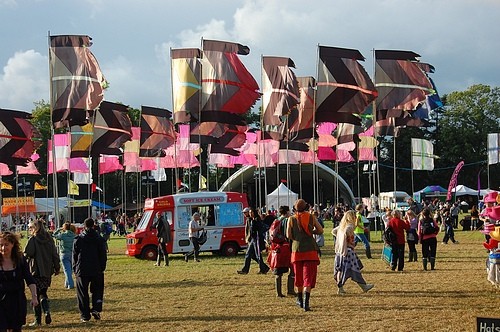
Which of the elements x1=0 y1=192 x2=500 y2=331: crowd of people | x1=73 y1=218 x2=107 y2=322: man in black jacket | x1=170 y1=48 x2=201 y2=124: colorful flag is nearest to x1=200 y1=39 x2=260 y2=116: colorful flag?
x1=170 y1=48 x2=201 y2=124: colorful flag

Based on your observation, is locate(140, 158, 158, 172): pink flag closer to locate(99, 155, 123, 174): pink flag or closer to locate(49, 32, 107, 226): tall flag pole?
locate(99, 155, 123, 174): pink flag

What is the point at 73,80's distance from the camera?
72.3 ft

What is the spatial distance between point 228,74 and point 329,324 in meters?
15.3

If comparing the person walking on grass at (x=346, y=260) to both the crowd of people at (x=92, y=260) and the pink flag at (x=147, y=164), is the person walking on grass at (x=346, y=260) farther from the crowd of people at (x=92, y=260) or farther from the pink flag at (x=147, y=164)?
the pink flag at (x=147, y=164)

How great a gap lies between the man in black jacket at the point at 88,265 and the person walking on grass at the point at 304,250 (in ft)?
9.97

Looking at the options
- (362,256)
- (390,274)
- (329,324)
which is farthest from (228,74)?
(329,324)

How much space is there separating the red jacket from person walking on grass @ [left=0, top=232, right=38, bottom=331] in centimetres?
1152

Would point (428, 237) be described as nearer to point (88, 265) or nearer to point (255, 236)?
point (255, 236)

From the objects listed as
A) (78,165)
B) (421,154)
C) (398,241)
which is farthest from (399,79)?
(78,165)

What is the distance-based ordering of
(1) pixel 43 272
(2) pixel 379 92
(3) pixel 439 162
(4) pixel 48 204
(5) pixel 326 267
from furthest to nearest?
(3) pixel 439 162
(4) pixel 48 204
(2) pixel 379 92
(5) pixel 326 267
(1) pixel 43 272

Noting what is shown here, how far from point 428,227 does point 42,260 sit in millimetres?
10457

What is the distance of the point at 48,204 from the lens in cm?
6550

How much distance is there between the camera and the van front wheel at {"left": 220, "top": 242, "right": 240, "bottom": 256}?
2720 cm

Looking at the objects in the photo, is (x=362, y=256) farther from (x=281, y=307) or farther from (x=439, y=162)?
(x=439, y=162)
